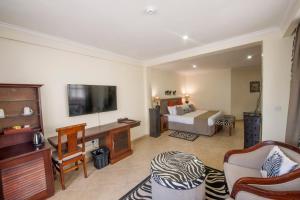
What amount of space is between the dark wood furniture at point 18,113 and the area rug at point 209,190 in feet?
5.87

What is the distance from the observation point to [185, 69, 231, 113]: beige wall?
652 centimetres

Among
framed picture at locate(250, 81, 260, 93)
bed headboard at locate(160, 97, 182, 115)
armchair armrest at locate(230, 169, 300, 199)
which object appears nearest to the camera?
armchair armrest at locate(230, 169, 300, 199)

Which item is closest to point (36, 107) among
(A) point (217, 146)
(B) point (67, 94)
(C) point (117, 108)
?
(B) point (67, 94)

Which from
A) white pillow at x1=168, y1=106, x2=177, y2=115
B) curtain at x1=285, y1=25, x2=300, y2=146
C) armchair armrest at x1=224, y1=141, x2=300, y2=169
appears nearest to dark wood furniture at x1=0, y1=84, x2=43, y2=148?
armchair armrest at x1=224, y1=141, x2=300, y2=169

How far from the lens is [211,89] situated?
6941 millimetres

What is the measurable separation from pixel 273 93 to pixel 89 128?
3697 millimetres

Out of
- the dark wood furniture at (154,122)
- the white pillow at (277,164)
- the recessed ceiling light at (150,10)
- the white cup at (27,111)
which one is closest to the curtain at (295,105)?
the white pillow at (277,164)

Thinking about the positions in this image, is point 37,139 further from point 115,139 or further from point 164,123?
point 164,123

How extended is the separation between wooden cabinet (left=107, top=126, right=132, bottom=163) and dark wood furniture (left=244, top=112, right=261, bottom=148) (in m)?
2.79

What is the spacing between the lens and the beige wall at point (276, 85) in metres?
2.43

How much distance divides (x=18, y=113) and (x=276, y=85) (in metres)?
4.35

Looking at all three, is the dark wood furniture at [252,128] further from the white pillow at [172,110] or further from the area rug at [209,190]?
the white pillow at [172,110]

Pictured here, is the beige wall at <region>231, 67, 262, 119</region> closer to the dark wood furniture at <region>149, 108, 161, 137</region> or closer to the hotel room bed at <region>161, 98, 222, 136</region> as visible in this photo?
the hotel room bed at <region>161, 98, 222, 136</region>

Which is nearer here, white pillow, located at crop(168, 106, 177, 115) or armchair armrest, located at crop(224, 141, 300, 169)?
armchair armrest, located at crop(224, 141, 300, 169)
